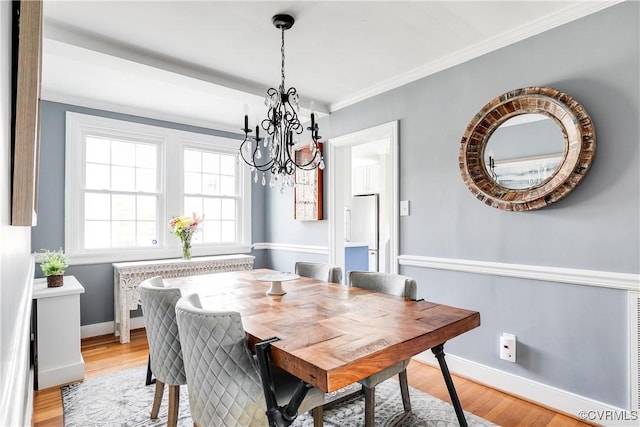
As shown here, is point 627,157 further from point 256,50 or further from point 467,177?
point 256,50

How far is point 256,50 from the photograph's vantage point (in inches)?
103

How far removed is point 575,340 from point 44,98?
4816 mm

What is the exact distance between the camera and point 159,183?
4.12 metres

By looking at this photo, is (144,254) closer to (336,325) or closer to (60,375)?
(60,375)

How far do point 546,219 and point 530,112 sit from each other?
71cm

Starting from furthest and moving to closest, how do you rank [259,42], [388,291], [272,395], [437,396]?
[259,42], [437,396], [388,291], [272,395]

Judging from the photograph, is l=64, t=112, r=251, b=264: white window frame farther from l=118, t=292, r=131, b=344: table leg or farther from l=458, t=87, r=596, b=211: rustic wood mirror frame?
l=458, t=87, r=596, b=211: rustic wood mirror frame

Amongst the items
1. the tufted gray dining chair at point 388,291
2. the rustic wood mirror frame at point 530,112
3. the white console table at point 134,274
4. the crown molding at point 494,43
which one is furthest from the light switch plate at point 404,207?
the white console table at point 134,274

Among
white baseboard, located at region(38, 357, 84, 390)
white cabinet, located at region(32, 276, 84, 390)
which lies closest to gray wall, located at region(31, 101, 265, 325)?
white cabinet, located at region(32, 276, 84, 390)

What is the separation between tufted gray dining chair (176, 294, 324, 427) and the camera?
1.35m

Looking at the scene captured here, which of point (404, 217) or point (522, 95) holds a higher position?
point (522, 95)

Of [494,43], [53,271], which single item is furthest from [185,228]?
[494,43]

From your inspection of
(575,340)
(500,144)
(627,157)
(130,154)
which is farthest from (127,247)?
(627,157)

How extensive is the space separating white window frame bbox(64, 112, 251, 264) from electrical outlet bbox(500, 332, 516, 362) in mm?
3294
